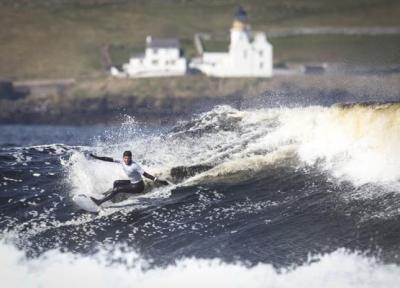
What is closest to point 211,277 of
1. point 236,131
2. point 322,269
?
point 322,269

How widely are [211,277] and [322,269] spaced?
2.12 metres

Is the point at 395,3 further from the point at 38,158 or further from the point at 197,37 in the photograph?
the point at 38,158

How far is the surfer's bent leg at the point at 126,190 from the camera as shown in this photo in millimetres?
20578

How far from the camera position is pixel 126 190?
Result: 20.9 metres

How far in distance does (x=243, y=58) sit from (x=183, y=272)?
107707 mm

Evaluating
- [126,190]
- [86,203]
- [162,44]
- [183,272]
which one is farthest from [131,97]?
[183,272]

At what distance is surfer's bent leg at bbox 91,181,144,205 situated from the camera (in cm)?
2058

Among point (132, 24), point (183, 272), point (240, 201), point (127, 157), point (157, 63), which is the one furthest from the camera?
point (132, 24)

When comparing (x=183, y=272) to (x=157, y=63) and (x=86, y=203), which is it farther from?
(x=157, y=63)

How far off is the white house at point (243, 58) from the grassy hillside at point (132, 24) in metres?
9.98


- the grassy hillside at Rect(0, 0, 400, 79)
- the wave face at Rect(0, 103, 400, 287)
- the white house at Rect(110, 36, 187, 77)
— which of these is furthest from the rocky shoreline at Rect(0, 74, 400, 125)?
the wave face at Rect(0, 103, 400, 287)

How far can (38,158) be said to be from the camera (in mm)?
26188

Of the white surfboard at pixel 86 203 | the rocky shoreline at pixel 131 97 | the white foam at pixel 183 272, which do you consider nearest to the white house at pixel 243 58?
the rocky shoreline at pixel 131 97

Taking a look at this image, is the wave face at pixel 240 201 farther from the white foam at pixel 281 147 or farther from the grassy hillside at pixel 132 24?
the grassy hillside at pixel 132 24
